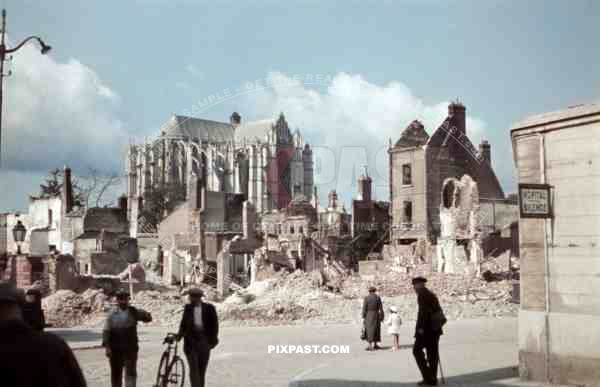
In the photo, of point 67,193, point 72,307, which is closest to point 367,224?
point 67,193

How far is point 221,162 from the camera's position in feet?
375

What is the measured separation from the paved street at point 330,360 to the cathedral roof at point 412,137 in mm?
28888

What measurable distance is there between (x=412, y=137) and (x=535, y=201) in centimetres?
4150

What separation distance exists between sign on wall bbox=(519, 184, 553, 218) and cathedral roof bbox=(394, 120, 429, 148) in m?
41.0

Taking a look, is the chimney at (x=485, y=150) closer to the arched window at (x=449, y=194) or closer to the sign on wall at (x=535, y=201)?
the arched window at (x=449, y=194)

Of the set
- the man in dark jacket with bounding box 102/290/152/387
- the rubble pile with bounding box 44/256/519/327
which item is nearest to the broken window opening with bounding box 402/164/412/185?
the rubble pile with bounding box 44/256/519/327

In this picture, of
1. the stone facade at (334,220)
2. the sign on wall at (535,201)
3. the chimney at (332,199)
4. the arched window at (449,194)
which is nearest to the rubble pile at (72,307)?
the sign on wall at (535,201)

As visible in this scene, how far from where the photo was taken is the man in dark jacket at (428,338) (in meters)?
10.2

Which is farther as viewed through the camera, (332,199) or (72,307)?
(332,199)

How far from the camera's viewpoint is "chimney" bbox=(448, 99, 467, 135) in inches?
1922

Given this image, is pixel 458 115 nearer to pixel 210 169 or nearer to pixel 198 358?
pixel 198 358

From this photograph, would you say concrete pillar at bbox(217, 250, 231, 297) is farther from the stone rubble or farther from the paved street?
the paved street

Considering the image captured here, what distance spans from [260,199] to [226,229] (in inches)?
2131

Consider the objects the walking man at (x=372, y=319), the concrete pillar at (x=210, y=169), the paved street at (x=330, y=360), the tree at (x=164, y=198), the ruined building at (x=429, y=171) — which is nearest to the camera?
the paved street at (x=330, y=360)
